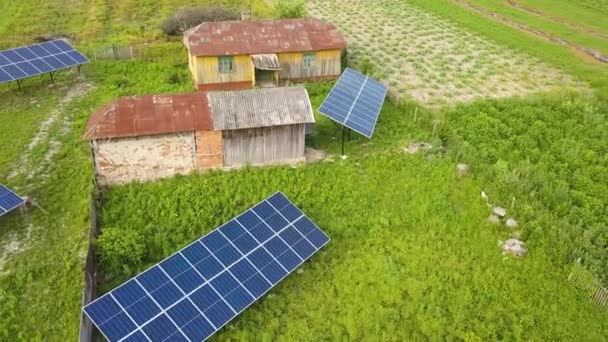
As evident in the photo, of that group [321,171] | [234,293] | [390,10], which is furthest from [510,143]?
[390,10]

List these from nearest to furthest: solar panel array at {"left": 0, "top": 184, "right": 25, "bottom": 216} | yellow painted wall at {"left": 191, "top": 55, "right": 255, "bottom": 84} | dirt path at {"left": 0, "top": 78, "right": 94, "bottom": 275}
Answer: dirt path at {"left": 0, "top": 78, "right": 94, "bottom": 275}, solar panel array at {"left": 0, "top": 184, "right": 25, "bottom": 216}, yellow painted wall at {"left": 191, "top": 55, "right": 255, "bottom": 84}

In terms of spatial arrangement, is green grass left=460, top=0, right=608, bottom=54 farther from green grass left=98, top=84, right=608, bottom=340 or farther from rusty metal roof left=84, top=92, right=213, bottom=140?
rusty metal roof left=84, top=92, right=213, bottom=140

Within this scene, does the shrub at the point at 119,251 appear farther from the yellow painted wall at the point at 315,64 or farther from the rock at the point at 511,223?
the yellow painted wall at the point at 315,64

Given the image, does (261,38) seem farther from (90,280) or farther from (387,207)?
(90,280)

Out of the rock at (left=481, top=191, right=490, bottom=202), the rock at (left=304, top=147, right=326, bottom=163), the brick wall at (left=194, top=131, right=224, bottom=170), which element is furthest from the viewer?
the rock at (left=304, top=147, right=326, bottom=163)

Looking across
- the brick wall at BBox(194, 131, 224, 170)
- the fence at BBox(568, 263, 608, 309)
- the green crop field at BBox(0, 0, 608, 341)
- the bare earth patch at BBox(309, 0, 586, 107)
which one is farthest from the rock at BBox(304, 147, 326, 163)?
the fence at BBox(568, 263, 608, 309)

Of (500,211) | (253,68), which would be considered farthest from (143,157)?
(500,211)

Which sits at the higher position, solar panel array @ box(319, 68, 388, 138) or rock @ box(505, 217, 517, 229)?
solar panel array @ box(319, 68, 388, 138)
